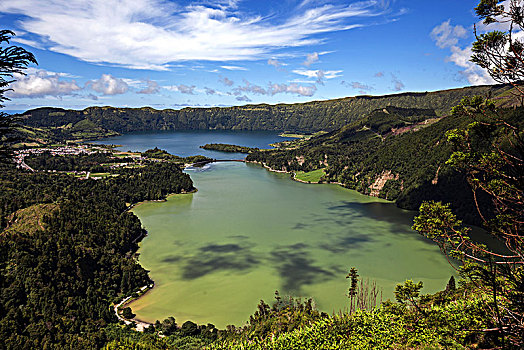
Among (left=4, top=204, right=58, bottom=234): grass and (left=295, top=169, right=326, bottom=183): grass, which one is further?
(left=295, top=169, right=326, bottom=183): grass

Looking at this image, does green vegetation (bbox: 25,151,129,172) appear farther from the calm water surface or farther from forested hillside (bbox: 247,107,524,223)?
forested hillside (bbox: 247,107,524,223)

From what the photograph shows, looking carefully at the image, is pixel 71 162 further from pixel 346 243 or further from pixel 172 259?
pixel 346 243

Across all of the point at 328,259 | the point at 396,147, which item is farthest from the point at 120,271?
the point at 396,147

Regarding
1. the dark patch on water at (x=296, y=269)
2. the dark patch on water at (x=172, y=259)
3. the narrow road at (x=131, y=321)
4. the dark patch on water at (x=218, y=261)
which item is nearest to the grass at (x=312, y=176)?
the dark patch on water at (x=296, y=269)

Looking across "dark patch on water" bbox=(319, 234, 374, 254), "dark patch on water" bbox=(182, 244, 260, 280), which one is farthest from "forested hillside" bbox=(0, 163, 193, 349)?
"dark patch on water" bbox=(319, 234, 374, 254)

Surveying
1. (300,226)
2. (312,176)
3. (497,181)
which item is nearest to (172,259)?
(300,226)

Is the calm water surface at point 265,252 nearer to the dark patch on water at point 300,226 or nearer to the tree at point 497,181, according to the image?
the dark patch on water at point 300,226

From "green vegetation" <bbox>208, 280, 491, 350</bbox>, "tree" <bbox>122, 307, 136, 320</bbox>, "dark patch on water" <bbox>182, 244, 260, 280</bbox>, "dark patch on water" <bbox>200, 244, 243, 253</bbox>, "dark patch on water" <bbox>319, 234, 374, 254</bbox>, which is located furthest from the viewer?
"dark patch on water" <bbox>319, 234, 374, 254</bbox>
